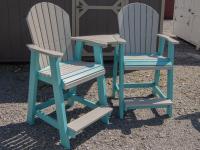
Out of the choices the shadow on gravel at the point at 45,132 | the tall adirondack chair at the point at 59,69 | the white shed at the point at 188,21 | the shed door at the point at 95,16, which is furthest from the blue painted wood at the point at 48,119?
the white shed at the point at 188,21

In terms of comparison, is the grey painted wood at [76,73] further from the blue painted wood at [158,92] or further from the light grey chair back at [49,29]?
the blue painted wood at [158,92]

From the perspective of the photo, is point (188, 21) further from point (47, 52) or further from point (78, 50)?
point (47, 52)

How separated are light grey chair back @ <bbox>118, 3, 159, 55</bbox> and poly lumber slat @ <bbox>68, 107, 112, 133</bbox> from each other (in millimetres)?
902

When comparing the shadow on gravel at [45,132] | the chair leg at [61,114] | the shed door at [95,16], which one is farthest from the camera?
the shed door at [95,16]

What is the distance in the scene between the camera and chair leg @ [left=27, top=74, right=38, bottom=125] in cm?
275

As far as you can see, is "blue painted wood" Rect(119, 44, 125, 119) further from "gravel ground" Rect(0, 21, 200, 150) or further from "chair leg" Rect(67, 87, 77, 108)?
"chair leg" Rect(67, 87, 77, 108)

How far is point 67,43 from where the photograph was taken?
3.14m

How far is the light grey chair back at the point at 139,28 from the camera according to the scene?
341 cm

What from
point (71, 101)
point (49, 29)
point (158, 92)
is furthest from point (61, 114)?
point (158, 92)

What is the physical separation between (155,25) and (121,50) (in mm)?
737

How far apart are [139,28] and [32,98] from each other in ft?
4.74

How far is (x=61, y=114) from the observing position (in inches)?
98.3

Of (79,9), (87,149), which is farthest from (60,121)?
(79,9)

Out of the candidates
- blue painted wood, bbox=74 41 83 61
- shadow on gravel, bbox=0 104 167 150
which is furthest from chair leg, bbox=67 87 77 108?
blue painted wood, bbox=74 41 83 61
